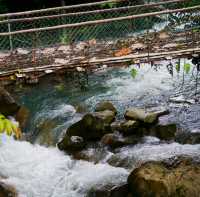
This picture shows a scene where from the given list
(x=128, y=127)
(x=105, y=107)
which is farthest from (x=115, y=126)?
(x=105, y=107)

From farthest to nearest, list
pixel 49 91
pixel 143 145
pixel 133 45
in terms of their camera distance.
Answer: pixel 49 91, pixel 133 45, pixel 143 145

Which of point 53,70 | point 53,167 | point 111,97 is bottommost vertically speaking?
point 53,167

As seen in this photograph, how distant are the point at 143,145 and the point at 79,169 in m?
1.07

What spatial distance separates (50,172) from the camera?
22.8 feet

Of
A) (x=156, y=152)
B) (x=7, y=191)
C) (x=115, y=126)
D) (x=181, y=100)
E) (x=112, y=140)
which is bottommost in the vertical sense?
(x=7, y=191)

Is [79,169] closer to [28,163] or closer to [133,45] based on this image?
[28,163]

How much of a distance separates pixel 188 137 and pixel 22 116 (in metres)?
3.16

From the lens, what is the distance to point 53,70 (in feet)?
22.8

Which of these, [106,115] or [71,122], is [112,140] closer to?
[106,115]

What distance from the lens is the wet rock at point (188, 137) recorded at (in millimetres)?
6992

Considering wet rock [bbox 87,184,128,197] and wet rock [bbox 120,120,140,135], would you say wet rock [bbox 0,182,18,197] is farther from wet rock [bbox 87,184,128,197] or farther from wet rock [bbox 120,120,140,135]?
wet rock [bbox 120,120,140,135]

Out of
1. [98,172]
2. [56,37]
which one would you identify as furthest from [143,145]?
[56,37]

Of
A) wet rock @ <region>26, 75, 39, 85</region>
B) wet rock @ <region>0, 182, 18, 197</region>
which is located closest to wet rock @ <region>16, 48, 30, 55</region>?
wet rock @ <region>26, 75, 39, 85</region>

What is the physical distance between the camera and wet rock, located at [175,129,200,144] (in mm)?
6992
